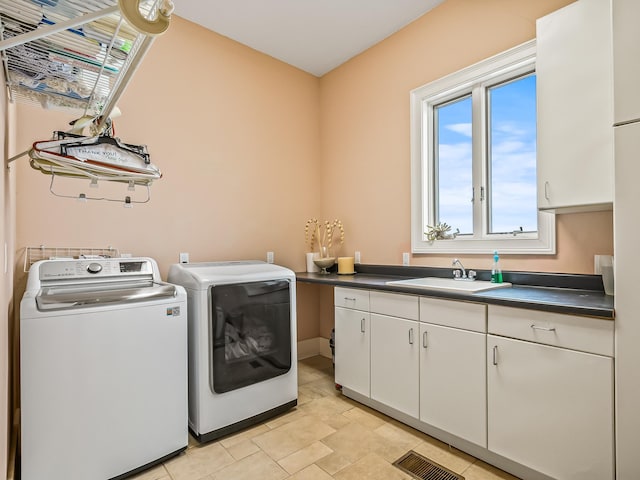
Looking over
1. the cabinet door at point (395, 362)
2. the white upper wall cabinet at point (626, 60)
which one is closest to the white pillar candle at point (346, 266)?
the cabinet door at point (395, 362)

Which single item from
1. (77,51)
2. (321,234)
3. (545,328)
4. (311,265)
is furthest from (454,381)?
(77,51)

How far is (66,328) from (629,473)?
2.45 m

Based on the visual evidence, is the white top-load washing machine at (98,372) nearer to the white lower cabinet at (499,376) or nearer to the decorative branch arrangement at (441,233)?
the white lower cabinet at (499,376)

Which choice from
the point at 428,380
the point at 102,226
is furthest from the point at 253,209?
the point at 428,380

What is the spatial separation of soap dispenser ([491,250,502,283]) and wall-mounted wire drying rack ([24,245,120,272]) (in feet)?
8.36

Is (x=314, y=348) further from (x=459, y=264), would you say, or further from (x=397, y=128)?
(x=397, y=128)

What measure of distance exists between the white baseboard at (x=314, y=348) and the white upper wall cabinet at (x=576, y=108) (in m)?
2.48

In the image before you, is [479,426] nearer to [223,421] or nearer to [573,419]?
[573,419]

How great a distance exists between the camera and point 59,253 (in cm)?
222

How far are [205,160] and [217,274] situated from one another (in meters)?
1.16

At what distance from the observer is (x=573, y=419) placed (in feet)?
4.97

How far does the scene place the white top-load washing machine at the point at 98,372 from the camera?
1.56m

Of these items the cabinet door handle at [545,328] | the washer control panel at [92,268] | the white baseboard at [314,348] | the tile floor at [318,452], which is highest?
the washer control panel at [92,268]

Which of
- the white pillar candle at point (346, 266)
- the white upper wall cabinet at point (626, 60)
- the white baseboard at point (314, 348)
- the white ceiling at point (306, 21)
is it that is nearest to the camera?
the white upper wall cabinet at point (626, 60)
